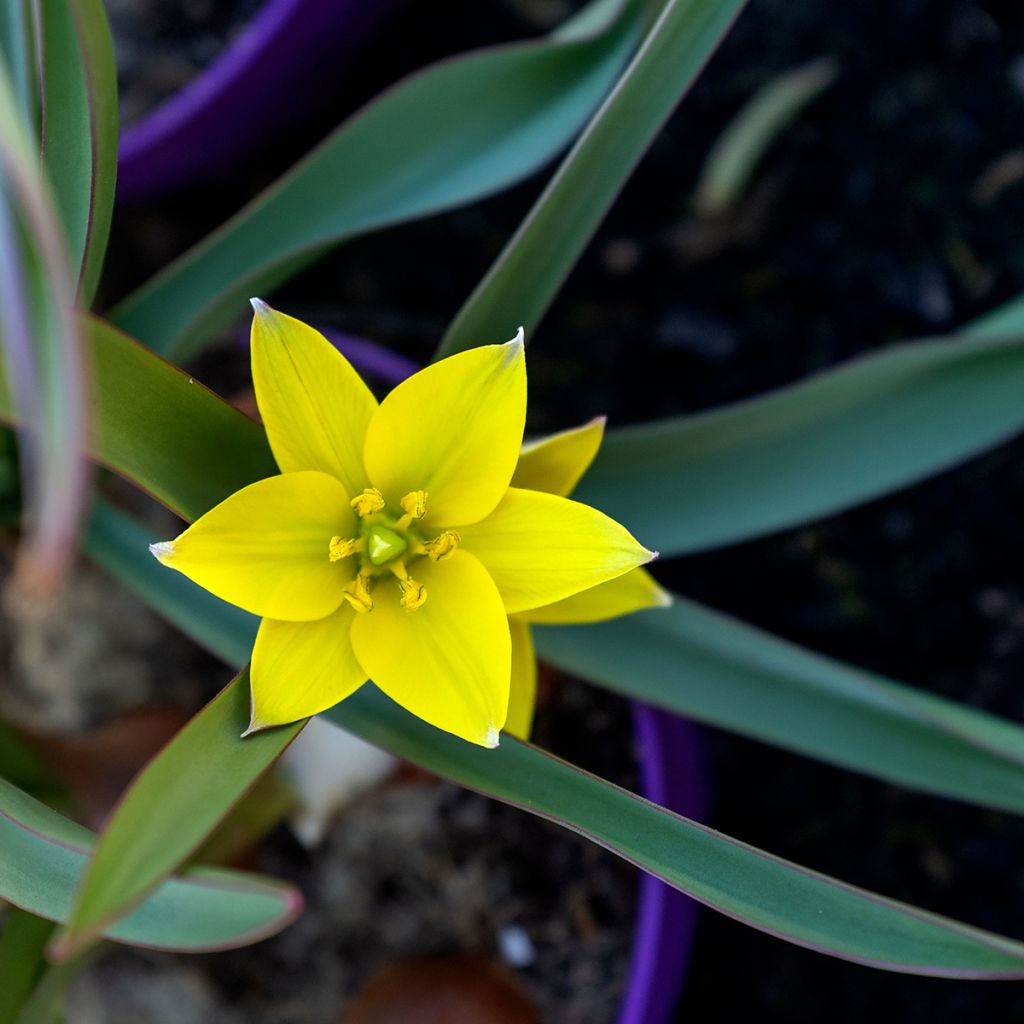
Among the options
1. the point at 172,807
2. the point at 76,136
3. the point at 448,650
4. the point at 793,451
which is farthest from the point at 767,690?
the point at 76,136

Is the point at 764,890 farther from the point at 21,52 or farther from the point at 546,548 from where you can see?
the point at 21,52

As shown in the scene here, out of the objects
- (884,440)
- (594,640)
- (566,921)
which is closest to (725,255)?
(884,440)

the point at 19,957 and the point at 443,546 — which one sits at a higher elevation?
the point at 443,546

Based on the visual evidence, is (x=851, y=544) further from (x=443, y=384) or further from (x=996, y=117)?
(x=443, y=384)

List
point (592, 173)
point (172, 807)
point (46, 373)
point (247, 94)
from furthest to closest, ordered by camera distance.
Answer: point (247, 94) < point (592, 173) < point (172, 807) < point (46, 373)

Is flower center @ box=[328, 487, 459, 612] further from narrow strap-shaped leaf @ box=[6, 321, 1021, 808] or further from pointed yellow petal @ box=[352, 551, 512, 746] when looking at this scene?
narrow strap-shaped leaf @ box=[6, 321, 1021, 808]

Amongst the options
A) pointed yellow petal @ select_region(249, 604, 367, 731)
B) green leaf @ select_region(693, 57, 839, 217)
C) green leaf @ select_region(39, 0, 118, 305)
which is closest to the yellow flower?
pointed yellow petal @ select_region(249, 604, 367, 731)
